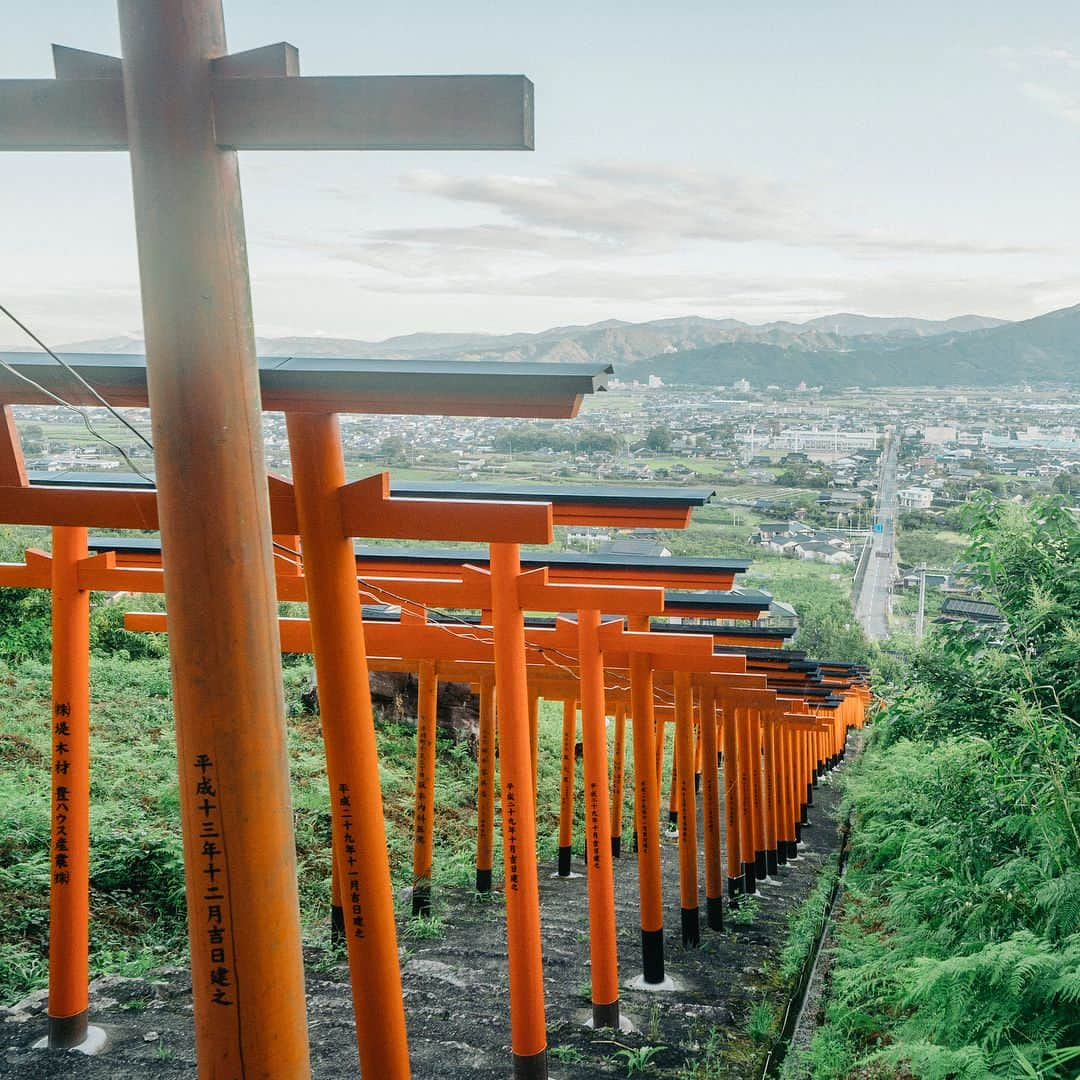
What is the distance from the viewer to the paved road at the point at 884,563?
2085 inches

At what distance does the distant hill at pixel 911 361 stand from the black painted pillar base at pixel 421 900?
44529 millimetres

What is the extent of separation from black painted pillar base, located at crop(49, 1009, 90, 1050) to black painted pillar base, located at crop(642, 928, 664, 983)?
4922mm

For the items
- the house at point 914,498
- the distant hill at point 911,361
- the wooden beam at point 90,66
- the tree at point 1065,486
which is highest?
the distant hill at point 911,361

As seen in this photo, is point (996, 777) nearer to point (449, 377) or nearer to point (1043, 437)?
point (449, 377)

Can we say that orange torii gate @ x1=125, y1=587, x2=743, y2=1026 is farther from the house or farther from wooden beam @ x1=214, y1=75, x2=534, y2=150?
the house

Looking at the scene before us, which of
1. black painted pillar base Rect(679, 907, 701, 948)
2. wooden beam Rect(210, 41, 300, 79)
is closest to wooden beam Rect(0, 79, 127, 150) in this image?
wooden beam Rect(210, 41, 300, 79)

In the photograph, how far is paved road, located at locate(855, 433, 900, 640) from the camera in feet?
174

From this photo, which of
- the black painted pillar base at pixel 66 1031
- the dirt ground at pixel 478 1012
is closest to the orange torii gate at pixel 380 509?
the black painted pillar base at pixel 66 1031

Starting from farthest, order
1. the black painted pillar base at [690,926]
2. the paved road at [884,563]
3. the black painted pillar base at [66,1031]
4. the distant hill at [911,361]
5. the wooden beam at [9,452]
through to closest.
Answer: the distant hill at [911,361] < the paved road at [884,563] < the black painted pillar base at [690,926] < the black painted pillar base at [66,1031] < the wooden beam at [9,452]

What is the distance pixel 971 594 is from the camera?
7.74 meters

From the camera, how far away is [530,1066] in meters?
7.10

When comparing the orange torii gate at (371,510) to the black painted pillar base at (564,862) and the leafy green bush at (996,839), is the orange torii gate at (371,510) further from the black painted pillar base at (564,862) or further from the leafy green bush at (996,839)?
the black painted pillar base at (564,862)

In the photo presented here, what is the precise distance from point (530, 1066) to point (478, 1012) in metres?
1.61

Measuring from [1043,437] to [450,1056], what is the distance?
29.7m
